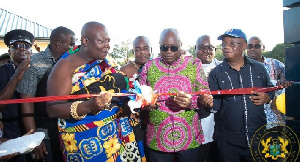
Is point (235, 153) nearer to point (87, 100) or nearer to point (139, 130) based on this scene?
point (139, 130)

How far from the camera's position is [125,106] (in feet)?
8.76

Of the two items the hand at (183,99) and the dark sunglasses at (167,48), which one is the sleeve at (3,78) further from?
the hand at (183,99)

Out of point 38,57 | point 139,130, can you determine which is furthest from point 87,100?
point 38,57

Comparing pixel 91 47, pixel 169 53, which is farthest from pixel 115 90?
pixel 169 53

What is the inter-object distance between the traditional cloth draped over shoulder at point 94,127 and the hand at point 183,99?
2.22ft

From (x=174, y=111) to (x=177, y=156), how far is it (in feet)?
1.87

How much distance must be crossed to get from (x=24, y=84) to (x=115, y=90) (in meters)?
1.40

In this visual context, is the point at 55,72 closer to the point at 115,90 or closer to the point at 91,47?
the point at 91,47

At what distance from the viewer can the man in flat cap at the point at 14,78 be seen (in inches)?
116


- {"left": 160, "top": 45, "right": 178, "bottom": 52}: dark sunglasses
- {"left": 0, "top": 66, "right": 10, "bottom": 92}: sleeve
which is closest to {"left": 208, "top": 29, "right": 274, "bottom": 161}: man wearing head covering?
{"left": 160, "top": 45, "right": 178, "bottom": 52}: dark sunglasses

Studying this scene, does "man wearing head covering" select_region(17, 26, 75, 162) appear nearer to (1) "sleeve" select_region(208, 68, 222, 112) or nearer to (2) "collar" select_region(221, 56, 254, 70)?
(1) "sleeve" select_region(208, 68, 222, 112)

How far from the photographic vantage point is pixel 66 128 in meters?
2.31

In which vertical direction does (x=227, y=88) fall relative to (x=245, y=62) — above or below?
below

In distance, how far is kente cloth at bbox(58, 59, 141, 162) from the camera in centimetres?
228
